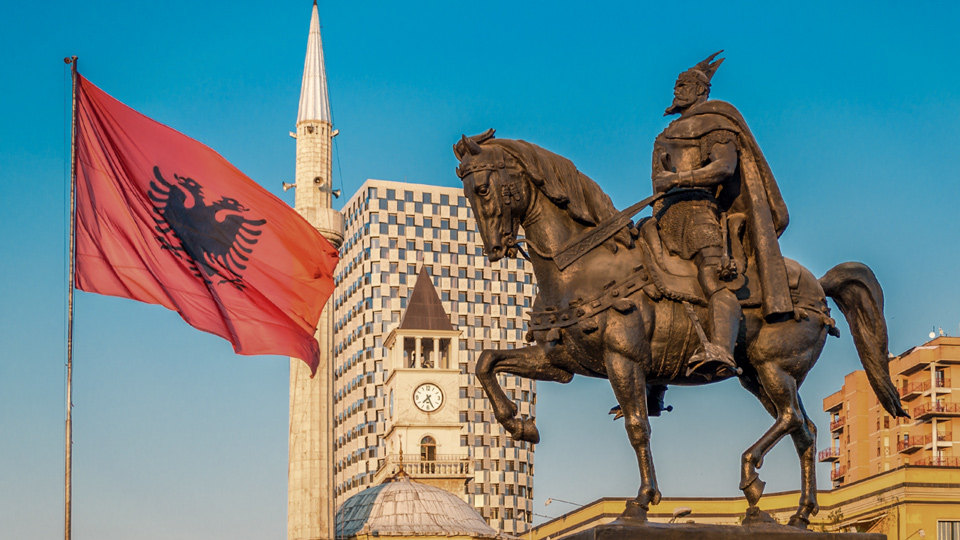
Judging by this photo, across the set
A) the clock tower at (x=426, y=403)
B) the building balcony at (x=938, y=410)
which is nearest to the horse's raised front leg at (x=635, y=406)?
the clock tower at (x=426, y=403)

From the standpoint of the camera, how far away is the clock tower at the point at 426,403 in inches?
4203

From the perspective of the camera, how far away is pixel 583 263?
12.2 meters

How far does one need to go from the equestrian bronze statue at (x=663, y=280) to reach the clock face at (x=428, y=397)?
310ft

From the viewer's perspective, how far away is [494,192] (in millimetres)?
12023

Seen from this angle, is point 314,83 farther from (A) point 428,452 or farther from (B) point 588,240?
(B) point 588,240

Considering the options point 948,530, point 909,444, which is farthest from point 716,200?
point 909,444

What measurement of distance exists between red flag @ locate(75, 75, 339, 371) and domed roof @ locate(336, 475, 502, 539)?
66.0 metres

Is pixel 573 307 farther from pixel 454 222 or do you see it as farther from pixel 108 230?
pixel 454 222

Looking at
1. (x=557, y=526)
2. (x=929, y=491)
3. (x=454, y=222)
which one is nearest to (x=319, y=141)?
(x=557, y=526)

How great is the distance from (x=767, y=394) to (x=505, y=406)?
7.49 feet

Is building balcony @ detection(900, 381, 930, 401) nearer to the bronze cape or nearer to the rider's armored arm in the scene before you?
the bronze cape

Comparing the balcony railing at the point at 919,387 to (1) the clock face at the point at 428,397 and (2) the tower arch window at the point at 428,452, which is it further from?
(2) the tower arch window at the point at 428,452

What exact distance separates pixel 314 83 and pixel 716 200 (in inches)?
3112

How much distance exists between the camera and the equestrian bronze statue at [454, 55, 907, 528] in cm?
1198
